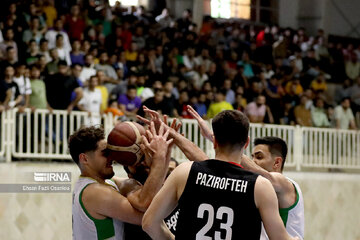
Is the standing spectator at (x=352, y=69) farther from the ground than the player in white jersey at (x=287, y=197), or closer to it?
farther from the ground

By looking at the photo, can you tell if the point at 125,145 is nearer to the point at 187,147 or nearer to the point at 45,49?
the point at 187,147

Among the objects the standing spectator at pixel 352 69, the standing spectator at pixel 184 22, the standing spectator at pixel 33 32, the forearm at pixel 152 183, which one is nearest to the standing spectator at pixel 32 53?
the standing spectator at pixel 33 32

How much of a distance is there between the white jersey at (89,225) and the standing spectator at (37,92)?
23.5 ft

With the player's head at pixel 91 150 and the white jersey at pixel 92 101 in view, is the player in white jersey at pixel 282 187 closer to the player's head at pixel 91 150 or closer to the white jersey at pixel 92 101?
the player's head at pixel 91 150

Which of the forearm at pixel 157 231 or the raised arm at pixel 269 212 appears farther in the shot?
the forearm at pixel 157 231

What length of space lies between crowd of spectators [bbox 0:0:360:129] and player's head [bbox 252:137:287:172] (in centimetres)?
540

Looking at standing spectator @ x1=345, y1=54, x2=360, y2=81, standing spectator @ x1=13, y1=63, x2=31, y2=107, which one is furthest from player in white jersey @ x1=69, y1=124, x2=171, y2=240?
standing spectator @ x1=345, y1=54, x2=360, y2=81

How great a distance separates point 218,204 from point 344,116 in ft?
43.3

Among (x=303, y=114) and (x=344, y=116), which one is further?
(x=344, y=116)

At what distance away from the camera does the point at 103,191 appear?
4.27 m

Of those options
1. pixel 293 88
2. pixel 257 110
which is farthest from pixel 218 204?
pixel 293 88

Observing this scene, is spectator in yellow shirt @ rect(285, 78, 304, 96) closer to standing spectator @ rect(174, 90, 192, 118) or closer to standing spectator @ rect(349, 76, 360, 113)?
standing spectator @ rect(349, 76, 360, 113)

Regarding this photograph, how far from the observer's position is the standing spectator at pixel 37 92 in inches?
448

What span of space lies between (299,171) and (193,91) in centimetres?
290
